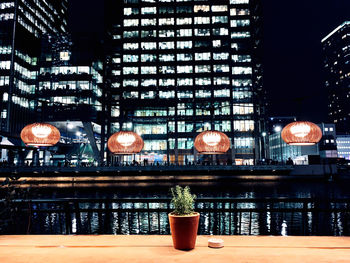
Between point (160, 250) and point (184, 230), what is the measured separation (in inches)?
15.9

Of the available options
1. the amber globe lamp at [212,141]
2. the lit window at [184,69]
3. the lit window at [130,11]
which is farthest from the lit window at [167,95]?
the amber globe lamp at [212,141]

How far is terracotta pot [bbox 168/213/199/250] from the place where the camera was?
3113 mm

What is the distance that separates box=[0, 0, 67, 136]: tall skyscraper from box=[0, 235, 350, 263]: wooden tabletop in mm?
56618

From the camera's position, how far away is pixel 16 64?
58.2 meters

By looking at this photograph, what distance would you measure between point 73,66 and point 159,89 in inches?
811

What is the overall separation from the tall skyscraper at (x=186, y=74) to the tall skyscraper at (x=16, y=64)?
67.7 ft

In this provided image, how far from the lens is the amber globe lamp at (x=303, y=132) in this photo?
6168 millimetres

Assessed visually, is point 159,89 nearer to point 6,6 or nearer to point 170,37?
point 170,37

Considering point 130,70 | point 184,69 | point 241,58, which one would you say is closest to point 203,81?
point 184,69

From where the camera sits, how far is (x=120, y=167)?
1626 inches

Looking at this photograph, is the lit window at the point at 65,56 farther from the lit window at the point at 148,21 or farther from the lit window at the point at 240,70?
the lit window at the point at 240,70

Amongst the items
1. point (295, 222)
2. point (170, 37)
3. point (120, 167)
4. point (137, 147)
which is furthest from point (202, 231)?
point (170, 37)

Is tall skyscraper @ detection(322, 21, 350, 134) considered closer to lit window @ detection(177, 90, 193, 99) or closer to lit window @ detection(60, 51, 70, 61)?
lit window @ detection(177, 90, 193, 99)

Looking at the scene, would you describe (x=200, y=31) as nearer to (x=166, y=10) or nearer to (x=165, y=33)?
(x=165, y=33)
